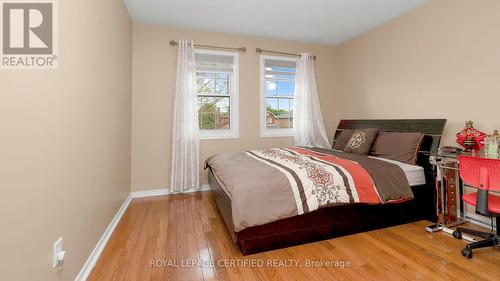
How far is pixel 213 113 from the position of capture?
3.98 m

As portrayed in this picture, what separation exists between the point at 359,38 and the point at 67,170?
14.7 feet

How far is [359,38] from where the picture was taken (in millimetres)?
4039

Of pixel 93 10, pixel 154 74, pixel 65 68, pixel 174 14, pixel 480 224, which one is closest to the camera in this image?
pixel 65 68

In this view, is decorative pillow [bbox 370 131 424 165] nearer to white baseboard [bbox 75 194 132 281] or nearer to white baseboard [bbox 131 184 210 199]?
white baseboard [bbox 131 184 210 199]

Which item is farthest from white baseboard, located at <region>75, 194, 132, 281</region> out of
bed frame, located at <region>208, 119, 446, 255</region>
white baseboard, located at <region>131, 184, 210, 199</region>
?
bed frame, located at <region>208, 119, 446, 255</region>

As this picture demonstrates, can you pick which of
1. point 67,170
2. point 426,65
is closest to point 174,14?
point 67,170

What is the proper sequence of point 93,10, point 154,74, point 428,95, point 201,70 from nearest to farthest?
point 93,10 < point 428,95 < point 154,74 < point 201,70

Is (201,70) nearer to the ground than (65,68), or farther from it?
farther from it

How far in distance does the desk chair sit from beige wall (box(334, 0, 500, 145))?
34.5 inches

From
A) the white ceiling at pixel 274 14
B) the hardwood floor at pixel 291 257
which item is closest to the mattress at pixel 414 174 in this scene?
the hardwood floor at pixel 291 257

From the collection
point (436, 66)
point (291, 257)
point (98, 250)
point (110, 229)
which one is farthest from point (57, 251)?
point (436, 66)

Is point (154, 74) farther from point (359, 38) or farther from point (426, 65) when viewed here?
point (426, 65)

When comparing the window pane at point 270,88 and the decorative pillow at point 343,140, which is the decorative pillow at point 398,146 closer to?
the decorative pillow at point 343,140

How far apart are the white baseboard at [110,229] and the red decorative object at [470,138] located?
3.36m
